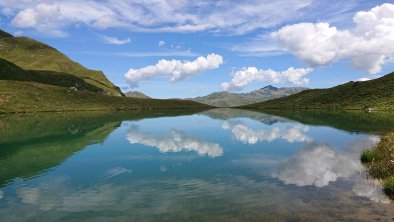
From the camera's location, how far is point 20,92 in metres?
169

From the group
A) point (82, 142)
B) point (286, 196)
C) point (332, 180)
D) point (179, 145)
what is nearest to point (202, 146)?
point (179, 145)

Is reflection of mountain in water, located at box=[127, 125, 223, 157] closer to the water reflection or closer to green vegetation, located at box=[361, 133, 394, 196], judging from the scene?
the water reflection

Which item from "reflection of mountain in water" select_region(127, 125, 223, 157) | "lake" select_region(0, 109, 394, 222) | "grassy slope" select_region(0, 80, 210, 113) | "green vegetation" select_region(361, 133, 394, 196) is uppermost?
"grassy slope" select_region(0, 80, 210, 113)

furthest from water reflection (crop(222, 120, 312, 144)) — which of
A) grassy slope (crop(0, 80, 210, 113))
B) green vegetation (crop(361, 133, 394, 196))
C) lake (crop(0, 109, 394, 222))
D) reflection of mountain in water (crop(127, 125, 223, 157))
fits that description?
grassy slope (crop(0, 80, 210, 113))

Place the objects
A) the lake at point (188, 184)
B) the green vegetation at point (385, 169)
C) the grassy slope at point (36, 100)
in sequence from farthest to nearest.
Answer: the grassy slope at point (36, 100), the green vegetation at point (385, 169), the lake at point (188, 184)

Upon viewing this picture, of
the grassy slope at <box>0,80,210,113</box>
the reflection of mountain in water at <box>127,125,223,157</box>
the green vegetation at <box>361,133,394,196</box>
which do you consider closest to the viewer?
the green vegetation at <box>361,133,394,196</box>

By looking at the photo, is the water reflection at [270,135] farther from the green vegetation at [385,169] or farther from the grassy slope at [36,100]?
the grassy slope at [36,100]

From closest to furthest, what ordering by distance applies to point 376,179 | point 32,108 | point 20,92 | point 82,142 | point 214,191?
point 214,191, point 376,179, point 82,142, point 32,108, point 20,92

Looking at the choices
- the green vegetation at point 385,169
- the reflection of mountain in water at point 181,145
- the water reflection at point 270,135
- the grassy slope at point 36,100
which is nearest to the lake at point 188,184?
the reflection of mountain in water at point 181,145

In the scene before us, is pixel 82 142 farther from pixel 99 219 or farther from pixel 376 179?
pixel 376 179

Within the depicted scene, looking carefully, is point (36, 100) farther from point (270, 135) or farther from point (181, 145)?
point (181, 145)

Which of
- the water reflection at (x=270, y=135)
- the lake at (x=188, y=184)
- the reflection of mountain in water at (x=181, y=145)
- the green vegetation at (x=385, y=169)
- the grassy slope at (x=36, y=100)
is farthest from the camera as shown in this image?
the grassy slope at (x=36, y=100)

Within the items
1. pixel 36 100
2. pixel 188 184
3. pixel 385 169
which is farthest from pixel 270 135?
pixel 36 100

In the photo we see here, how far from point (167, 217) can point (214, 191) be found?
6.96 meters
